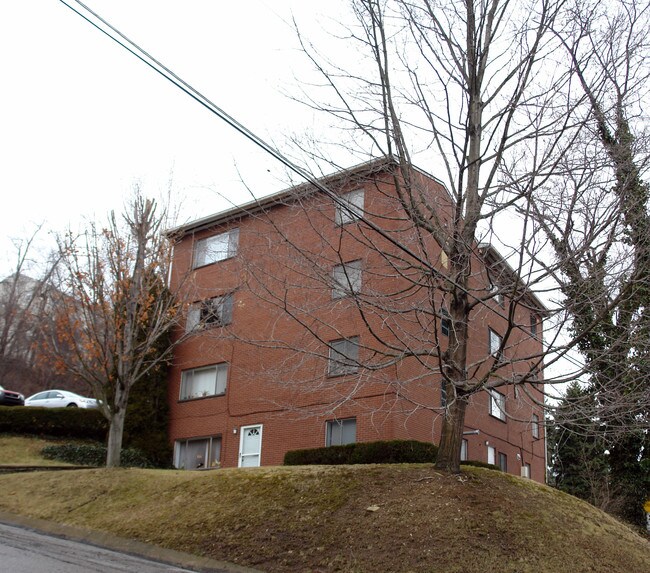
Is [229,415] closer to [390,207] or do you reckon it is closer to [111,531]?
[111,531]

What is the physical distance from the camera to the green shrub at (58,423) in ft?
84.9

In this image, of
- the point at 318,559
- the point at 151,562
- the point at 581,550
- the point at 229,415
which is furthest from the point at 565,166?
the point at 229,415

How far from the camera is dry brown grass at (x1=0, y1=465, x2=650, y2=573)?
33.7ft

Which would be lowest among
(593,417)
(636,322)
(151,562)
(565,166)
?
(151,562)

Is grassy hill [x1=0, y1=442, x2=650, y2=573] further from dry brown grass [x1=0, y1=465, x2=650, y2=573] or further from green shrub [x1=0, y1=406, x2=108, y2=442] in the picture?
green shrub [x1=0, y1=406, x2=108, y2=442]

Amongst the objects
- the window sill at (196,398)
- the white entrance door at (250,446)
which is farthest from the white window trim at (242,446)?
the window sill at (196,398)

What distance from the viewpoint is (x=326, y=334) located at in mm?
21109

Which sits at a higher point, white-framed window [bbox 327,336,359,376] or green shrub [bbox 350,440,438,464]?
white-framed window [bbox 327,336,359,376]

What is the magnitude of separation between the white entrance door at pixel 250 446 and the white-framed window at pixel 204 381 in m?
1.80

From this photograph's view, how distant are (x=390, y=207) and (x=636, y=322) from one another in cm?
438

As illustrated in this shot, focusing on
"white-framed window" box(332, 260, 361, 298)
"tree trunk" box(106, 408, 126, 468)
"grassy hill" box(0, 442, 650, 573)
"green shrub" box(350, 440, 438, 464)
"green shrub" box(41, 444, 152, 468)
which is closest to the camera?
"grassy hill" box(0, 442, 650, 573)

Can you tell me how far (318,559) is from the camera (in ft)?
34.3

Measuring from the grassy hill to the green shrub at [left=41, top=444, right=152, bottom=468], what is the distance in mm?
8703

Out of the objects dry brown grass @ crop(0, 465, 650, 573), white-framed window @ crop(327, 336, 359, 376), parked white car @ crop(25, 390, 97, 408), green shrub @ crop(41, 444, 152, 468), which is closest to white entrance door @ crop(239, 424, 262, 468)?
green shrub @ crop(41, 444, 152, 468)
